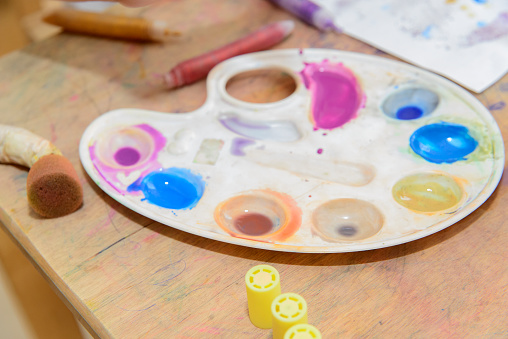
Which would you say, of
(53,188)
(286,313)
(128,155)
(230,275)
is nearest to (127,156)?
(128,155)

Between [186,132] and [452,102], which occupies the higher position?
[452,102]

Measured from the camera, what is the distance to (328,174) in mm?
696

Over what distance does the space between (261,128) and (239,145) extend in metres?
0.06

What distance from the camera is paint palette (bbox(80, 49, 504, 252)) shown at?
0.63 m

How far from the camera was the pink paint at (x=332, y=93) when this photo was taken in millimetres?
779

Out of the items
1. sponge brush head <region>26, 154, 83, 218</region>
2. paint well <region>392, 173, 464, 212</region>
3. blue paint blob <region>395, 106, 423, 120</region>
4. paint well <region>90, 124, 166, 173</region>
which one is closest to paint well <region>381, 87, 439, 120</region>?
blue paint blob <region>395, 106, 423, 120</region>

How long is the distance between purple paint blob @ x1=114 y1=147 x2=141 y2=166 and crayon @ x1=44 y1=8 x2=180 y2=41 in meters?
0.32

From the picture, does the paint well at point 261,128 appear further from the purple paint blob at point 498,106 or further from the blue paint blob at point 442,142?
the purple paint blob at point 498,106

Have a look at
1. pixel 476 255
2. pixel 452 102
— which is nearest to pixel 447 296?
pixel 476 255

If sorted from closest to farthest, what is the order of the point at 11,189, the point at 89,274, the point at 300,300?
the point at 300,300 < the point at 89,274 < the point at 11,189

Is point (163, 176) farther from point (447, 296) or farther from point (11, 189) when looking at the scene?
point (447, 296)

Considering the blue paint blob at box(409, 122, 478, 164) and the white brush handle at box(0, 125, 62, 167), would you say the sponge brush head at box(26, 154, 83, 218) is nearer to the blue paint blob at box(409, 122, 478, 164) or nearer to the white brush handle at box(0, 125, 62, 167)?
the white brush handle at box(0, 125, 62, 167)

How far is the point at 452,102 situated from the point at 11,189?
2.09ft

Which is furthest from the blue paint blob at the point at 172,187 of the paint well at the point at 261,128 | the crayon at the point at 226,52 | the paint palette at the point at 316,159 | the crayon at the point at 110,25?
the crayon at the point at 110,25
